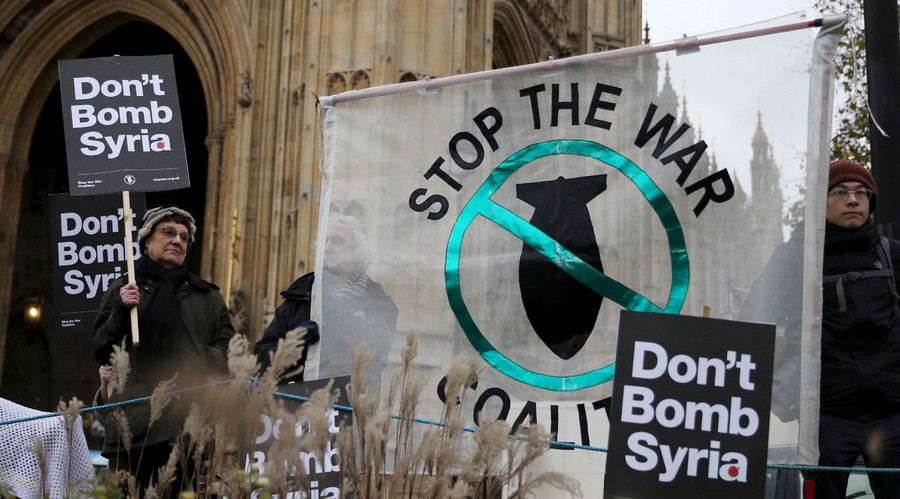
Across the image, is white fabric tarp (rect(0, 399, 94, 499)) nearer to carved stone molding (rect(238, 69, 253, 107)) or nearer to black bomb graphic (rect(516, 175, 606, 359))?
black bomb graphic (rect(516, 175, 606, 359))

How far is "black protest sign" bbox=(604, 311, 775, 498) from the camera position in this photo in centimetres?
364

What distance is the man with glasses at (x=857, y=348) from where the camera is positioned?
438cm

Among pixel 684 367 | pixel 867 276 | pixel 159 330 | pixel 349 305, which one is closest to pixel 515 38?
pixel 159 330

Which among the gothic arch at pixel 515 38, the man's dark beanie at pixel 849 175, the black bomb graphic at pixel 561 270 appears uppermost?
the gothic arch at pixel 515 38

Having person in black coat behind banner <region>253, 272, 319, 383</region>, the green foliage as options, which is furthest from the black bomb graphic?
the green foliage

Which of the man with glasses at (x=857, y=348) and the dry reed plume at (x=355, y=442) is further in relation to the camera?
the man with glasses at (x=857, y=348)

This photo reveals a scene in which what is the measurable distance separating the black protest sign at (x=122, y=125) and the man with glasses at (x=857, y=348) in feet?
10.9

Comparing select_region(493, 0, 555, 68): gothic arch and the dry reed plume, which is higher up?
select_region(493, 0, 555, 68): gothic arch

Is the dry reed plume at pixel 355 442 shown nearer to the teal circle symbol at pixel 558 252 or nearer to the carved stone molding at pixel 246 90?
the teal circle symbol at pixel 558 252

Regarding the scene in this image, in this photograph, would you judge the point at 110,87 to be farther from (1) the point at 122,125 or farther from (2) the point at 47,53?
(2) the point at 47,53

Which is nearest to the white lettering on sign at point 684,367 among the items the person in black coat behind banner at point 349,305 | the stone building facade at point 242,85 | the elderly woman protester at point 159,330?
the person in black coat behind banner at point 349,305

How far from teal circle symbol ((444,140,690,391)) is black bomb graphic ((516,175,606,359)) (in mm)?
33

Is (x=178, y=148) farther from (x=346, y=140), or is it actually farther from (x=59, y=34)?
(x=59, y=34)

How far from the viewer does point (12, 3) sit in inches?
735
